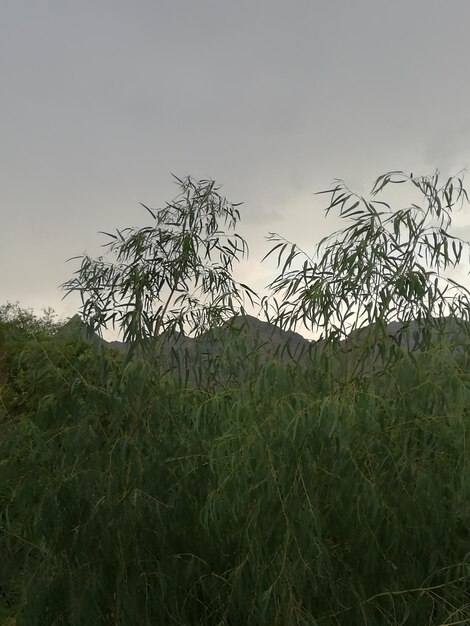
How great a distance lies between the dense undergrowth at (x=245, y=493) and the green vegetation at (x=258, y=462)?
0.01 m

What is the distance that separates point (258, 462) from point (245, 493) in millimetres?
160

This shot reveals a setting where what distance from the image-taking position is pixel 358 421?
3309 millimetres

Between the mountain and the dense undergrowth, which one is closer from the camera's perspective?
the dense undergrowth

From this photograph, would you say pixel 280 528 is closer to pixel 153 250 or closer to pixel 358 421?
pixel 358 421

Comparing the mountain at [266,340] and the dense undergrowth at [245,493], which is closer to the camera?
the dense undergrowth at [245,493]

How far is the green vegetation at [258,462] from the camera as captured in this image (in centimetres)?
329

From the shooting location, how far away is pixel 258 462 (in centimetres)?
325

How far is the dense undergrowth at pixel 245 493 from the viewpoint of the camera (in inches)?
129

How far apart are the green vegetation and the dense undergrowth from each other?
0.03 ft

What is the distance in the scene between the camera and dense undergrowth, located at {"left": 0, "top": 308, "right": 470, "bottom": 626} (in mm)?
3268

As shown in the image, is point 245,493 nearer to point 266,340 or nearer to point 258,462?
point 258,462

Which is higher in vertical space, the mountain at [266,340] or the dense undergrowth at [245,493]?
the mountain at [266,340]

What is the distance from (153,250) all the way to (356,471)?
5.31 feet

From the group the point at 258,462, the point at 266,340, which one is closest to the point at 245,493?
the point at 258,462
